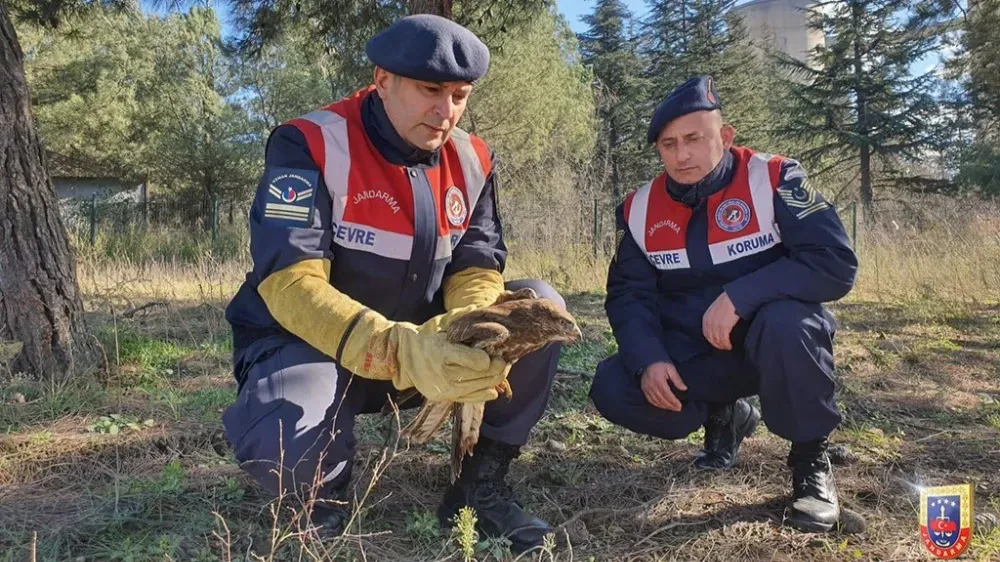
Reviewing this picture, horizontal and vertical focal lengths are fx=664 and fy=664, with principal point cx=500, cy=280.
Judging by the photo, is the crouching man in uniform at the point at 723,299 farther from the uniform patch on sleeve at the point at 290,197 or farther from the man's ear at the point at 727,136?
the uniform patch on sleeve at the point at 290,197

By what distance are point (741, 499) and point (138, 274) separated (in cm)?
708

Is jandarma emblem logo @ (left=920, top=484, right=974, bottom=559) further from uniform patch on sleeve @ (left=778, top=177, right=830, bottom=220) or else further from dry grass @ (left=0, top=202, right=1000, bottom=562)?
uniform patch on sleeve @ (left=778, top=177, right=830, bottom=220)

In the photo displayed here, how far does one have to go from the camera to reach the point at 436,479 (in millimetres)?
2221

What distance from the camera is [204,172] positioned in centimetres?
1912

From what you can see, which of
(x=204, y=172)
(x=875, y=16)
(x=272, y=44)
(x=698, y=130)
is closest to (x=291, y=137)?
(x=698, y=130)

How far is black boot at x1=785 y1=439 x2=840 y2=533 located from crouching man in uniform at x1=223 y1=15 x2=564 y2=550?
73 cm

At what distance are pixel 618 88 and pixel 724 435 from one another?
84.4 ft

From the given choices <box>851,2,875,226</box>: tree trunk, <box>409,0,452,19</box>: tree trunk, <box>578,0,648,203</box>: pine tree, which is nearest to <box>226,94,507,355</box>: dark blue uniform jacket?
<box>409,0,452,19</box>: tree trunk

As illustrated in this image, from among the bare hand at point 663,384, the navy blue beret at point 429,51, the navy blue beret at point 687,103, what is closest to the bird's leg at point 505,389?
the bare hand at point 663,384

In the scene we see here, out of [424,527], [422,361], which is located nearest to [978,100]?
[424,527]

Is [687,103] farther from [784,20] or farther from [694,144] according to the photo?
[784,20]

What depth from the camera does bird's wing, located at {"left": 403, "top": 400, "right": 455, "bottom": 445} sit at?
1.61 metres

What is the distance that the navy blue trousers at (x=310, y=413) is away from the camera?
1.61 metres

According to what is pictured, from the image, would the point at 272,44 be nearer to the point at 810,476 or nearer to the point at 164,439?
the point at 164,439
